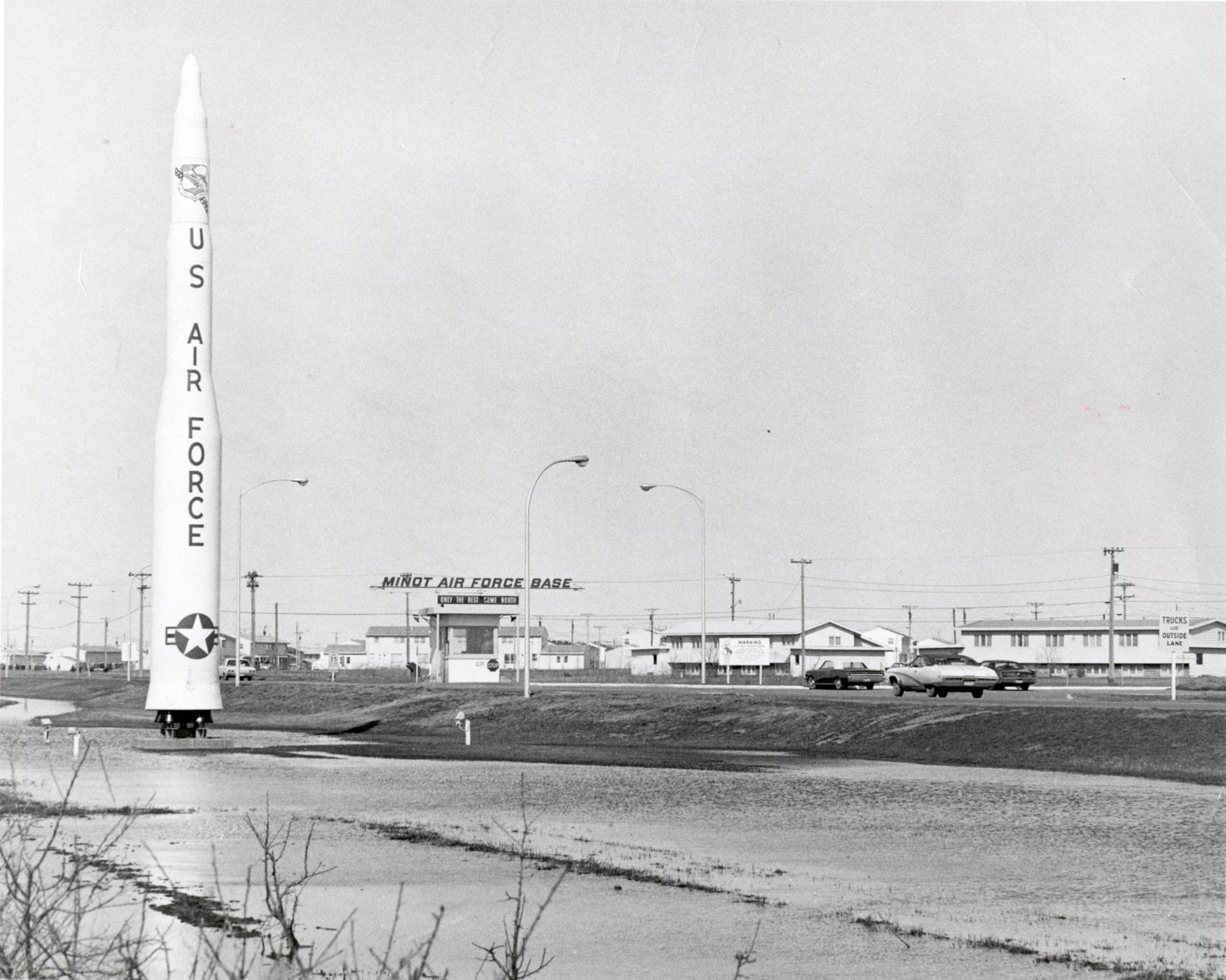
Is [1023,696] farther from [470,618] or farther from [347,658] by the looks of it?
[347,658]

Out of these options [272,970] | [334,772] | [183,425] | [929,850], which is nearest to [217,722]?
[183,425]

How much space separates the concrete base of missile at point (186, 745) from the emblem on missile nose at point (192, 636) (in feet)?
7.05

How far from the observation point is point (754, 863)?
49.3 ft

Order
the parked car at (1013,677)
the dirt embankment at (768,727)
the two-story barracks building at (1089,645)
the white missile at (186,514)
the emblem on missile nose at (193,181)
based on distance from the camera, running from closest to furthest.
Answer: the dirt embankment at (768,727) → the white missile at (186,514) → the emblem on missile nose at (193,181) → the parked car at (1013,677) → the two-story barracks building at (1089,645)

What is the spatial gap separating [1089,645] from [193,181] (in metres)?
97.6

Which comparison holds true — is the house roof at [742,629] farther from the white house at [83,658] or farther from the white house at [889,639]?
the white house at [83,658]

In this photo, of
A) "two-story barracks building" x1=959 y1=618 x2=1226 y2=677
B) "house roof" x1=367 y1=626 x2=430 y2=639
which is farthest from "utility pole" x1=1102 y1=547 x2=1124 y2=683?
"house roof" x1=367 y1=626 x2=430 y2=639

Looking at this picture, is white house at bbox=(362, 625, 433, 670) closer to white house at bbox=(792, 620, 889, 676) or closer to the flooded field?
white house at bbox=(792, 620, 889, 676)

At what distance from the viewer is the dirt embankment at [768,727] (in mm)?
28891

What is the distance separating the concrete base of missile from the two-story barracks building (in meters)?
86.4

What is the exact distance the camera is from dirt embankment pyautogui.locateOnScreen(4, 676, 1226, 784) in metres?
28.9

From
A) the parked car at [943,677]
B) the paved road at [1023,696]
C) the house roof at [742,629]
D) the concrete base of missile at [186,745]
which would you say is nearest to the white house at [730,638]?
the house roof at [742,629]

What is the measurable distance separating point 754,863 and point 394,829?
16.1 feet

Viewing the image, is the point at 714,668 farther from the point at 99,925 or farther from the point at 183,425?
the point at 99,925
